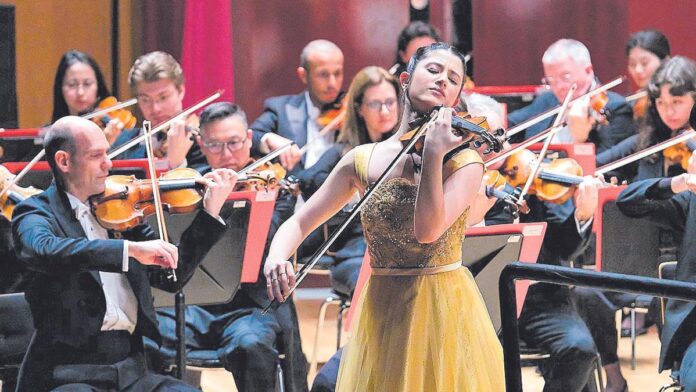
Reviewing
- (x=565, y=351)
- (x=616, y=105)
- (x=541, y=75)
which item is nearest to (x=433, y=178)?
(x=565, y=351)

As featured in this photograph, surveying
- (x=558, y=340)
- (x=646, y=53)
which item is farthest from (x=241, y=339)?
(x=646, y=53)

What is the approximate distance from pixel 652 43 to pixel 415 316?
322cm

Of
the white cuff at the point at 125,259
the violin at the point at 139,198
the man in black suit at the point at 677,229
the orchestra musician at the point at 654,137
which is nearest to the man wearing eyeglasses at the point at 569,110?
the orchestra musician at the point at 654,137

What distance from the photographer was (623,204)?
11.5 feet

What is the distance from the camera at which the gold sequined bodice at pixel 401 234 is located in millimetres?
2271

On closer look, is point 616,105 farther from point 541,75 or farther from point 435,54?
point 435,54

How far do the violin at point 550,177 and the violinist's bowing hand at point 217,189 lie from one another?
3.30ft

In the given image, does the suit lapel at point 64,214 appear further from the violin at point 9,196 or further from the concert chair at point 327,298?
the concert chair at point 327,298

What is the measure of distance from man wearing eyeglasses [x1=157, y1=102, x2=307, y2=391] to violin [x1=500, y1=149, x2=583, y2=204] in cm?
78

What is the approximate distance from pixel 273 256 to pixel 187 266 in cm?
83

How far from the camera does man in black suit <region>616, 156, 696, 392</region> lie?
296 cm

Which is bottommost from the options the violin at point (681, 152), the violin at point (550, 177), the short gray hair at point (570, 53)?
the violin at point (550, 177)

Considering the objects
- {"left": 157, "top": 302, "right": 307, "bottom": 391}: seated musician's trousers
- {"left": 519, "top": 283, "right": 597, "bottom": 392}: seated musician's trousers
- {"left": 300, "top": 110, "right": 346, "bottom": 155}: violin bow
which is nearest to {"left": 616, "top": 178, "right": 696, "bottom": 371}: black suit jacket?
{"left": 519, "top": 283, "right": 597, "bottom": 392}: seated musician's trousers

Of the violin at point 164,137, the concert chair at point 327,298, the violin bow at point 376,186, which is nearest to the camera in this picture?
the violin bow at point 376,186
